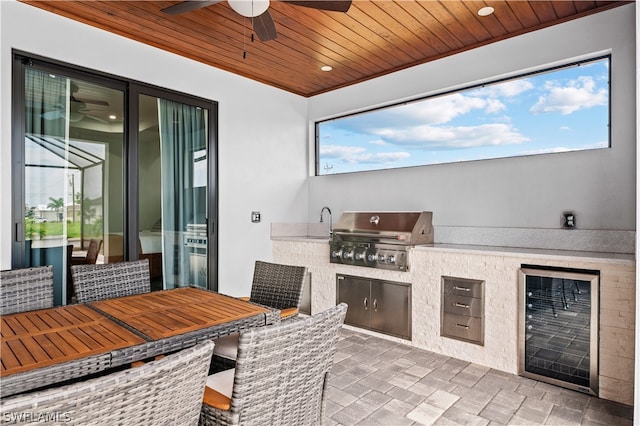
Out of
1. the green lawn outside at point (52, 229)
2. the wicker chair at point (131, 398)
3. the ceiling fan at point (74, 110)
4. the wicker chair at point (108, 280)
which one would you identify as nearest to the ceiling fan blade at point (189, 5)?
the ceiling fan at point (74, 110)

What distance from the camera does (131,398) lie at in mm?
881

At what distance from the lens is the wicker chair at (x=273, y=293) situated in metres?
2.20

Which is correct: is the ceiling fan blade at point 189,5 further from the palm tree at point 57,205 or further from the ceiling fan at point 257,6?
the palm tree at point 57,205

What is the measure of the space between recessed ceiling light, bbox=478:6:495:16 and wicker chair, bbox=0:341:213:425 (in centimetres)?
303

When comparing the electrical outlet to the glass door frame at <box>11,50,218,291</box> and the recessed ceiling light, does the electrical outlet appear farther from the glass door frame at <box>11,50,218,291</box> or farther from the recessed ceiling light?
the glass door frame at <box>11,50,218,291</box>

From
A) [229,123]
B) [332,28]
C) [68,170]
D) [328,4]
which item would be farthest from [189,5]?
[229,123]

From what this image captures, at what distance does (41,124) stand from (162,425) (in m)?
2.82

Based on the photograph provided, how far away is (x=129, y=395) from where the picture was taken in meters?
0.87

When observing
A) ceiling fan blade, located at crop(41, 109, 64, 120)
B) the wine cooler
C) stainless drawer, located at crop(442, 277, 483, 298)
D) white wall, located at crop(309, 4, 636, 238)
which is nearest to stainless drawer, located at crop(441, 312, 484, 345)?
stainless drawer, located at crop(442, 277, 483, 298)

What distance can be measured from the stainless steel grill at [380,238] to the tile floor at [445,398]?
0.87 meters

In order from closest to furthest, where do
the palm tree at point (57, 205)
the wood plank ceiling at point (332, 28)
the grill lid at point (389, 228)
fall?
1. the wood plank ceiling at point (332, 28)
2. the palm tree at point (57, 205)
3. the grill lid at point (389, 228)

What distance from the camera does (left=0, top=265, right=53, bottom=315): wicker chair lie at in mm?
2016

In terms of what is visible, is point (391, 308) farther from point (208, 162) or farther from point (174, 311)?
point (208, 162)

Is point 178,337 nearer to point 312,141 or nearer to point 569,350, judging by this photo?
point 569,350
